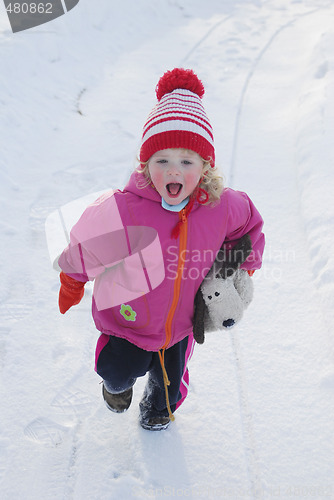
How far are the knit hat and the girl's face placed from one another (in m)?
0.03

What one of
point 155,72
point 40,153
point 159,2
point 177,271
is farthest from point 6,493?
point 159,2

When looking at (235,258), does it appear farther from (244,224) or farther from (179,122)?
(179,122)

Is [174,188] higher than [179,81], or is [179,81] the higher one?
[179,81]

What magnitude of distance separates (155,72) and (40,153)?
7.62ft

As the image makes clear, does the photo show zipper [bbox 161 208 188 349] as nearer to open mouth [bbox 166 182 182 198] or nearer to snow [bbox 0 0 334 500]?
open mouth [bbox 166 182 182 198]

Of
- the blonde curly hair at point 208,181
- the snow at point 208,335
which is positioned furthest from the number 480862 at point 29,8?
the blonde curly hair at point 208,181

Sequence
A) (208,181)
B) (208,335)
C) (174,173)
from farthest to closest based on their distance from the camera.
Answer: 1. (208,335)
2. (208,181)
3. (174,173)

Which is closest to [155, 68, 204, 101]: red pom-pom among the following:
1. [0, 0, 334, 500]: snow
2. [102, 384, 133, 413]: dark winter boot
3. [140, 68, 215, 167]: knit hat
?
[140, 68, 215, 167]: knit hat

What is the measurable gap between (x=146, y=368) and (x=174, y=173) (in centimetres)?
86

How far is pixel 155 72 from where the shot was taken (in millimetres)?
5723

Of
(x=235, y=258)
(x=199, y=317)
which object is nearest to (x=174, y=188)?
(x=235, y=258)

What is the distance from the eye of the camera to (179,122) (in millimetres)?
1616

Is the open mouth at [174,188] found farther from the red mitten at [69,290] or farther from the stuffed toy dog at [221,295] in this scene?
the red mitten at [69,290]

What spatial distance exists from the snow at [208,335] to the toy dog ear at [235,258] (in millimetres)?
800
